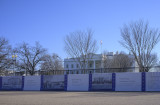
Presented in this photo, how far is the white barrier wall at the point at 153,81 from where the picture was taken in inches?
885

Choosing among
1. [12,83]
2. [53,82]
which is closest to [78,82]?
[53,82]

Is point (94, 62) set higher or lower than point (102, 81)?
higher

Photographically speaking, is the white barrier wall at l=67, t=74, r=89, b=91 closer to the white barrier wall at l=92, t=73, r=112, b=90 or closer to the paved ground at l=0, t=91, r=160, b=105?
the white barrier wall at l=92, t=73, r=112, b=90

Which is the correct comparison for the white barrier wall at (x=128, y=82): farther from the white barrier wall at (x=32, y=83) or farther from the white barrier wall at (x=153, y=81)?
the white barrier wall at (x=32, y=83)

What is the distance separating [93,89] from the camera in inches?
1005

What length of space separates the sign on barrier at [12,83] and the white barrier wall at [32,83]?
33.3 inches

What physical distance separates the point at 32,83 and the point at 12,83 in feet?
10.9

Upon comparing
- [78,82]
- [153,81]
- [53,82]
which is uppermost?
[153,81]

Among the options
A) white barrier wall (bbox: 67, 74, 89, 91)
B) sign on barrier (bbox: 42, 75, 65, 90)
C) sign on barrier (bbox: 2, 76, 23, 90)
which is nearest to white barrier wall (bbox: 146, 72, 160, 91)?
white barrier wall (bbox: 67, 74, 89, 91)

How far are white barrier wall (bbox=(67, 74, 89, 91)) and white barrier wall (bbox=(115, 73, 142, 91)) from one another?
3922 millimetres

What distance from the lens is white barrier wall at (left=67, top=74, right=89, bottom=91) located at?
85.9 ft

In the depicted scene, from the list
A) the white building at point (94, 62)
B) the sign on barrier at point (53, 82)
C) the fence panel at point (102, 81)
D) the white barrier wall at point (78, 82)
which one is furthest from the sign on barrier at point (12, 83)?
the fence panel at point (102, 81)

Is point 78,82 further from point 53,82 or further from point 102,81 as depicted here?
point 53,82

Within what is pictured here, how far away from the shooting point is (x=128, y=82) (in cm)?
2389
